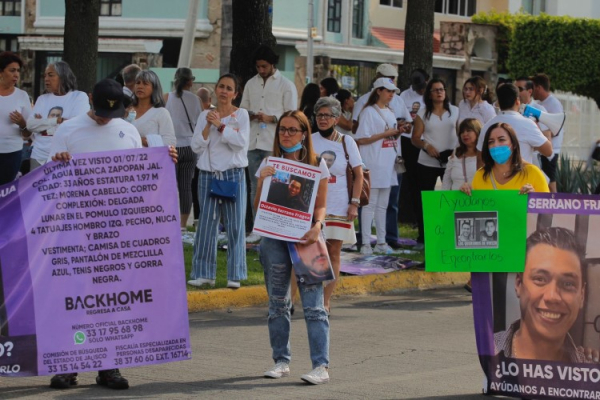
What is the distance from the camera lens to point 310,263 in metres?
8.23

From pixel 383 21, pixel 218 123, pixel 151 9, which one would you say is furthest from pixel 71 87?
pixel 383 21

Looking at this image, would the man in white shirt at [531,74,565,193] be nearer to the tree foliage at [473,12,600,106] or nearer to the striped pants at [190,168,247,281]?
the striped pants at [190,168,247,281]

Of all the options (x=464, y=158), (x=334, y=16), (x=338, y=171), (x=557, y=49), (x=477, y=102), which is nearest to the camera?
(x=338, y=171)

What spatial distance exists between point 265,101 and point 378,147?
4.93ft

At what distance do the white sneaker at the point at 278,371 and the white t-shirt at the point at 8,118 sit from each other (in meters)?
5.38

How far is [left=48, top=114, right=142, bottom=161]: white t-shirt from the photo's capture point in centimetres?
805

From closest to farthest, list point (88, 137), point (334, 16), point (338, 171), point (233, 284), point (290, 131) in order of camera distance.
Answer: point (88, 137), point (290, 131), point (338, 171), point (233, 284), point (334, 16)

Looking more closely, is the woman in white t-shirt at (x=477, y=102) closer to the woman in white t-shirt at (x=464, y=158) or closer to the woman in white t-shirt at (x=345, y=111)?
the woman in white t-shirt at (x=345, y=111)

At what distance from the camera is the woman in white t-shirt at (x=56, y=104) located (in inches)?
486

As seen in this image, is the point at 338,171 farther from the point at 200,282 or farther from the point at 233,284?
the point at 200,282

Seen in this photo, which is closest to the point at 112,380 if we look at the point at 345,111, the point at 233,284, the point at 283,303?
the point at 283,303

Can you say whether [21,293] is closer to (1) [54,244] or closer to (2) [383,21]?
(1) [54,244]

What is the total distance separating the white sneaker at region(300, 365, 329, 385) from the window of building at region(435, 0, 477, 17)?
140 feet

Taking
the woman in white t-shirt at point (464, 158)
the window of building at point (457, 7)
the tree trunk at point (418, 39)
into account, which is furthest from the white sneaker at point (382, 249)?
the window of building at point (457, 7)
